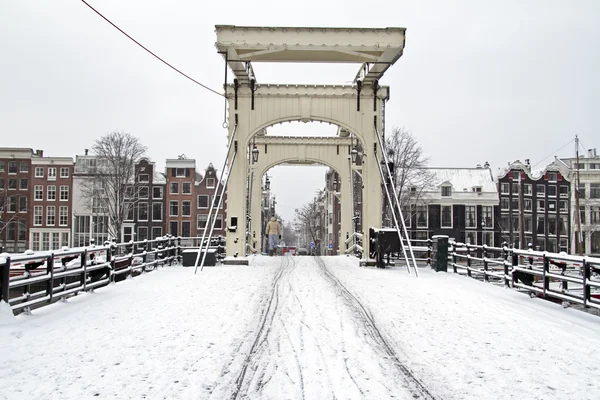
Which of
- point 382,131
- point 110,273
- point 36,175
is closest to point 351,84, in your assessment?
point 382,131

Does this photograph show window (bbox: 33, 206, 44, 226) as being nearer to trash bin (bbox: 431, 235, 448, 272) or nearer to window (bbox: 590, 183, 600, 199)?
trash bin (bbox: 431, 235, 448, 272)

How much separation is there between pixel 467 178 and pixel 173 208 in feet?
99.8

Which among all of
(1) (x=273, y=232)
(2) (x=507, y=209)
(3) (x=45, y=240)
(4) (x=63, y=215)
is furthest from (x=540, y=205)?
(3) (x=45, y=240)

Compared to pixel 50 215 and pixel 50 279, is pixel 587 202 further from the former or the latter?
pixel 50 215

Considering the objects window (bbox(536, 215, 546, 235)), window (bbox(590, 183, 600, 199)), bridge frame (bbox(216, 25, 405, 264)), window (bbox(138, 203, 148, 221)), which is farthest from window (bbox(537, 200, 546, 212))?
window (bbox(138, 203, 148, 221))

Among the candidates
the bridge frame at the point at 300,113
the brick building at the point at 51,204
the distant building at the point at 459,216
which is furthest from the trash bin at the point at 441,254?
the brick building at the point at 51,204

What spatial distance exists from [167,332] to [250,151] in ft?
50.2

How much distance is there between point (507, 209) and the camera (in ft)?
153

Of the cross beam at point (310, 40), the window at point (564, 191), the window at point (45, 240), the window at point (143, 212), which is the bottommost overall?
the window at point (45, 240)

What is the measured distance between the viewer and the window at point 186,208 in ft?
160

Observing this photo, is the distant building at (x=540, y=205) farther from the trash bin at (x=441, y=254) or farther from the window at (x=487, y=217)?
the trash bin at (x=441, y=254)

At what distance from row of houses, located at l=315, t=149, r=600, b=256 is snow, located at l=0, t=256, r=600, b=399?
120 feet

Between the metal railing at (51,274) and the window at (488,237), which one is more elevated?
the metal railing at (51,274)

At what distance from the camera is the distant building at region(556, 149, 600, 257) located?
151 ft
